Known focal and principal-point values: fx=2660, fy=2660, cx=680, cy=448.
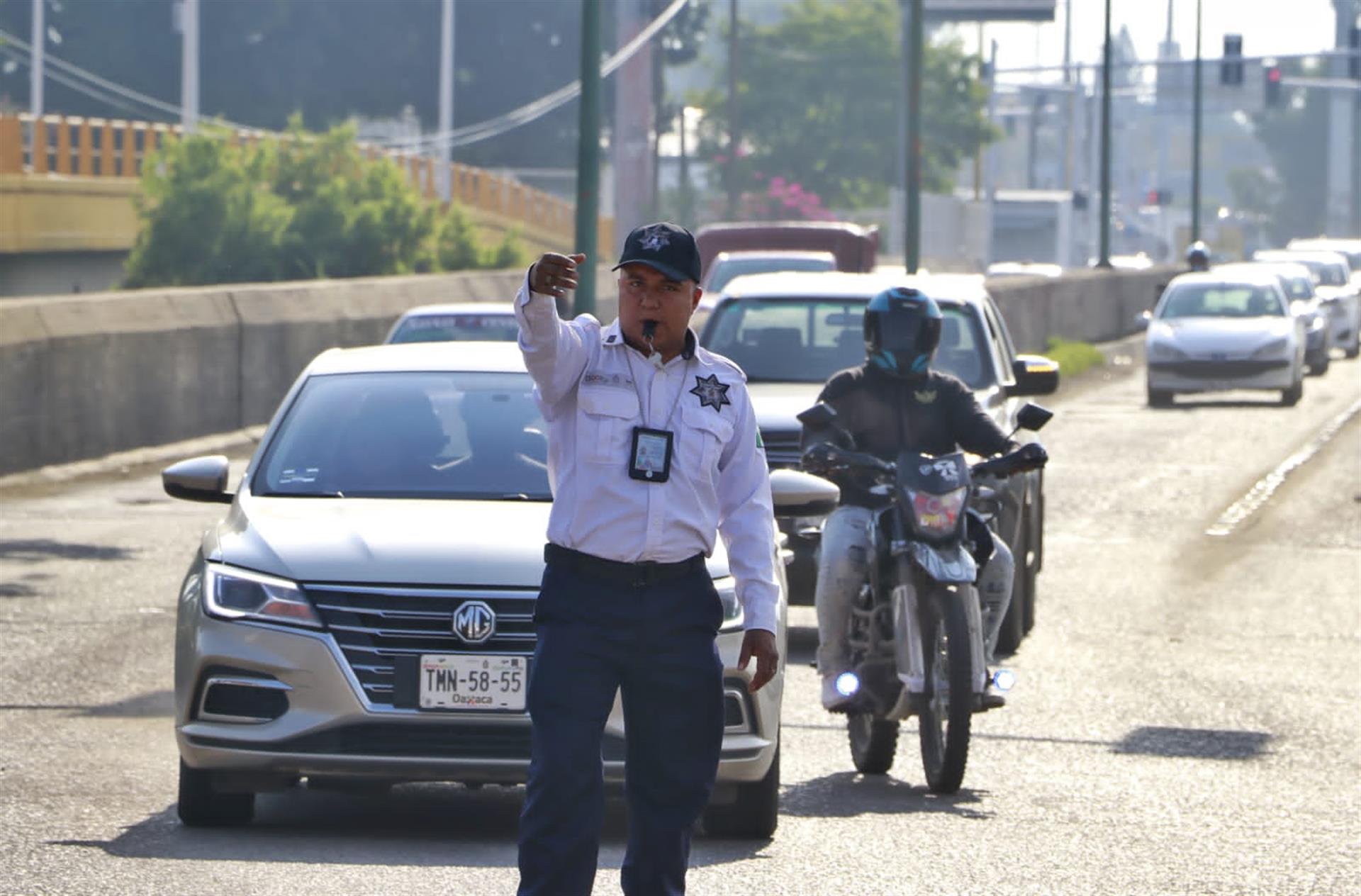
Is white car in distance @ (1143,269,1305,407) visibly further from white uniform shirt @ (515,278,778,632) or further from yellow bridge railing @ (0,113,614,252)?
white uniform shirt @ (515,278,778,632)

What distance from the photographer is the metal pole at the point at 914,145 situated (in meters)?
27.6

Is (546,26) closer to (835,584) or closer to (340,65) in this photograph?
(340,65)

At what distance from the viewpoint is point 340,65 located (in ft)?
279

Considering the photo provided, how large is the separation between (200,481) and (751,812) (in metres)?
2.05

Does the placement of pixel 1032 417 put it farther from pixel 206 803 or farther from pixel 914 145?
pixel 914 145

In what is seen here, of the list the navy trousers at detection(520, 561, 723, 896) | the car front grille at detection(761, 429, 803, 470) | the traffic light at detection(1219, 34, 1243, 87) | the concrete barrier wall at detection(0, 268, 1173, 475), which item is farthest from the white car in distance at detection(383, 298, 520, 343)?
the traffic light at detection(1219, 34, 1243, 87)

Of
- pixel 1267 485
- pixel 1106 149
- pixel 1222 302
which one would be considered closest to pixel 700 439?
pixel 1267 485

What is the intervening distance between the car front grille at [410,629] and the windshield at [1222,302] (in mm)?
25720

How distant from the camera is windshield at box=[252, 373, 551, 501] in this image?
27.6 feet

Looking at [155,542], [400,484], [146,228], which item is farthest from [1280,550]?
[146,228]

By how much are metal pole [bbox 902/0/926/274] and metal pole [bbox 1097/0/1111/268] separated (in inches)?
573

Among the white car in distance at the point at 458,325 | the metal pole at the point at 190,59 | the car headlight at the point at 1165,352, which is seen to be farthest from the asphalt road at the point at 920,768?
the metal pole at the point at 190,59

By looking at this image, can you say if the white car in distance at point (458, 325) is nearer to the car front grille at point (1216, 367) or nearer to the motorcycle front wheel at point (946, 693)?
the motorcycle front wheel at point (946, 693)

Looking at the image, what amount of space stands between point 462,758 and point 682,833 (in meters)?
1.94
